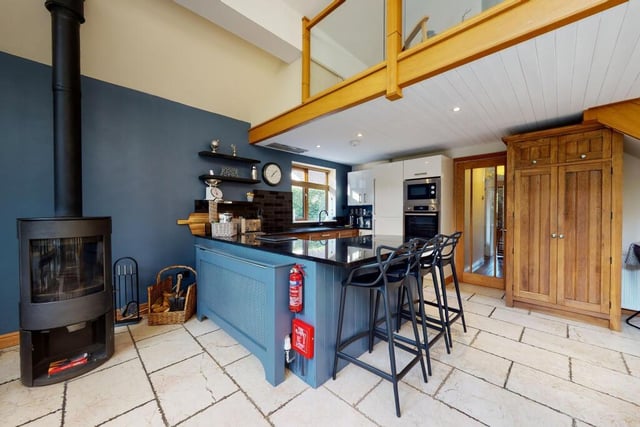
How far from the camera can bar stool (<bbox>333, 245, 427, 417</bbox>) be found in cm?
139

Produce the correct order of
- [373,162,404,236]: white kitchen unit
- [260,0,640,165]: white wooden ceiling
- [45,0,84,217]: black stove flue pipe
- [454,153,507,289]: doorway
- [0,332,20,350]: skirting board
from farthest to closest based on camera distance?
[373,162,404,236]: white kitchen unit < [454,153,507,289]: doorway < [0,332,20,350]: skirting board < [45,0,84,217]: black stove flue pipe < [260,0,640,165]: white wooden ceiling

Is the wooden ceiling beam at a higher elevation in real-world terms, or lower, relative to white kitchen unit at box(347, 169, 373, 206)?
higher

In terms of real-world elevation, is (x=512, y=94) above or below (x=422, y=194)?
above

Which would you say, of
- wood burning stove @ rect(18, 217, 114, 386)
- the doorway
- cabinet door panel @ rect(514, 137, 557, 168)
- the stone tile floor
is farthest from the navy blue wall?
cabinet door panel @ rect(514, 137, 557, 168)

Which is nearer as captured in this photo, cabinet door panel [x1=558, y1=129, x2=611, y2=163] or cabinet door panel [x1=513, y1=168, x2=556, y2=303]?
cabinet door panel [x1=558, y1=129, x2=611, y2=163]

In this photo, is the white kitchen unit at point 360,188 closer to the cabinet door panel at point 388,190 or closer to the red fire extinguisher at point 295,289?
the cabinet door panel at point 388,190

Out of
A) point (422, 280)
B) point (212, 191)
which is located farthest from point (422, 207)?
point (212, 191)

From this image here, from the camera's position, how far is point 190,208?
3.15 m

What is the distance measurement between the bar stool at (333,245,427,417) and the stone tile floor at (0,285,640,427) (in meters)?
Result: 0.17

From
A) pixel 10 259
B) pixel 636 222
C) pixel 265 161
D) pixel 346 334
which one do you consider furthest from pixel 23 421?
pixel 636 222

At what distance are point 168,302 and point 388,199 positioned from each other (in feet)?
11.4

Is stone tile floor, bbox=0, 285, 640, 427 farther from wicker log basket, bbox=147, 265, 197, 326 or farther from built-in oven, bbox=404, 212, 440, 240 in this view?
built-in oven, bbox=404, 212, 440, 240

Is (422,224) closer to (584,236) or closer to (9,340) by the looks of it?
(584,236)

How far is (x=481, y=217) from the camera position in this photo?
3756 mm
